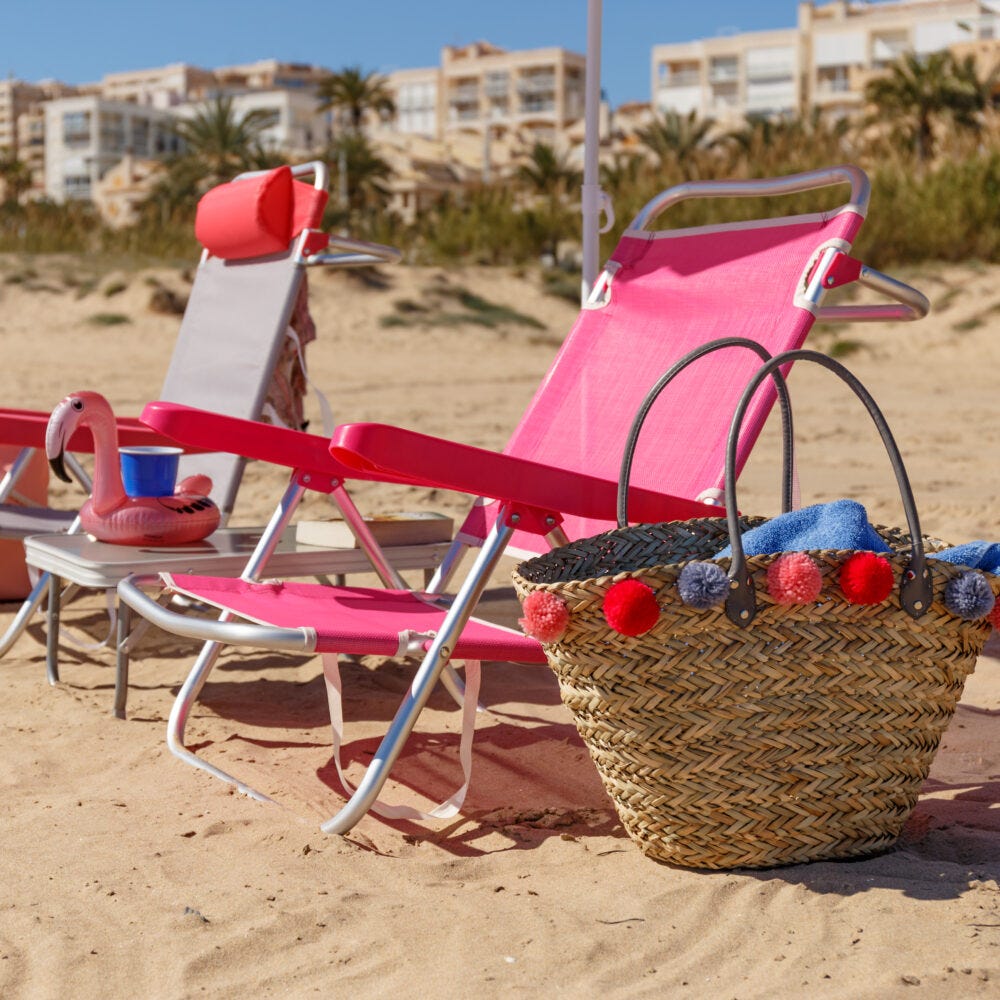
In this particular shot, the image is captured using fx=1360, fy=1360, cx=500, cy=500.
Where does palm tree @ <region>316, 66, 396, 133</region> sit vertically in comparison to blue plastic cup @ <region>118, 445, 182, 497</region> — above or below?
above

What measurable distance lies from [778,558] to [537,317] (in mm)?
13577

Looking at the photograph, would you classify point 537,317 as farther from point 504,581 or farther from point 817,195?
point 504,581

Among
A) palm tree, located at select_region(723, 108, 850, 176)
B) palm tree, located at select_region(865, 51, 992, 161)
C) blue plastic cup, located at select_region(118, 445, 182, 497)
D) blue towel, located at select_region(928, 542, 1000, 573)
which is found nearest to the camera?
blue towel, located at select_region(928, 542, 1000, 573)

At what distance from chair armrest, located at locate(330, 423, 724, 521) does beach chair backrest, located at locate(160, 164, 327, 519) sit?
5.01ft

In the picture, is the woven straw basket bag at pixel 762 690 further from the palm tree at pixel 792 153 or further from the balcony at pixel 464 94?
the balcony at pixel 464 94

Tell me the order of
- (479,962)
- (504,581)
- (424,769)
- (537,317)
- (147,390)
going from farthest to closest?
(537,317), (147,390), (504,581), (424,769), (479,962)

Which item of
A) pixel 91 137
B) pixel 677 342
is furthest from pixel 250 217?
pixel 91 137

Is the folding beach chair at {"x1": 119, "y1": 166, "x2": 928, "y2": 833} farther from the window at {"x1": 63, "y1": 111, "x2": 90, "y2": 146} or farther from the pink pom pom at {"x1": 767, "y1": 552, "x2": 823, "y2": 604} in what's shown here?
the window at {"x1": 63, "y1": 111, "x2": 90, "y2": 146}

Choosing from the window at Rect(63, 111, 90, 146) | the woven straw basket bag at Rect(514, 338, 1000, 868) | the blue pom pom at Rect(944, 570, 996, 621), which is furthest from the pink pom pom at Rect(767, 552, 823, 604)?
the window at Rect(63, 111, 90, 146)

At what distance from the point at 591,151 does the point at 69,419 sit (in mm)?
1584

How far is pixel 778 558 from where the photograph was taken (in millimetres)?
1985

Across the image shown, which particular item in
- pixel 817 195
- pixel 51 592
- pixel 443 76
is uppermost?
pixel 443 76

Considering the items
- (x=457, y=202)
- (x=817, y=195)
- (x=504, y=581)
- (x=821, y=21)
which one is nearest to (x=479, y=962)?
(x=504, y=581)

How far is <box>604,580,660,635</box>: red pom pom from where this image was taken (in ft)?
6.32
